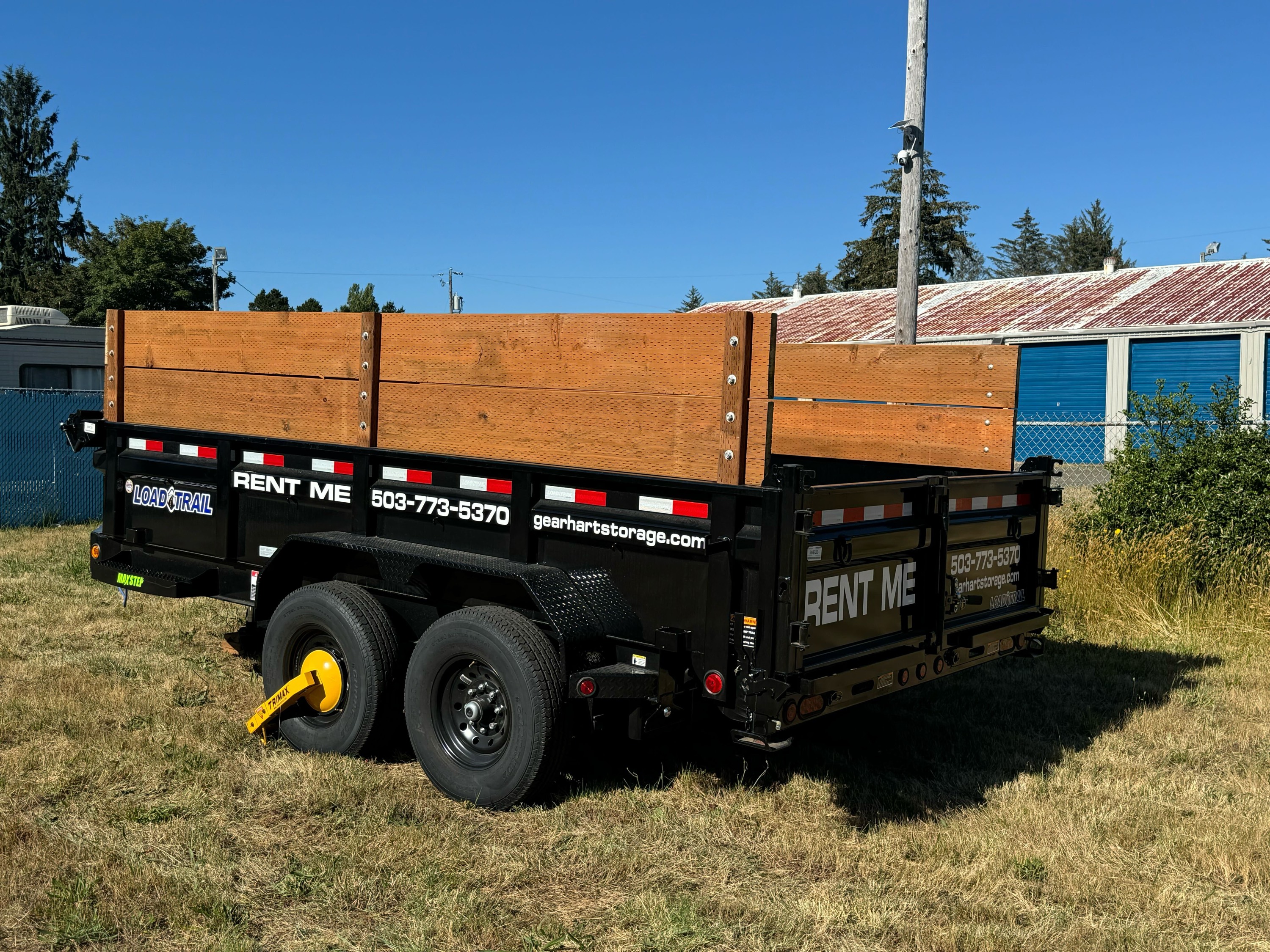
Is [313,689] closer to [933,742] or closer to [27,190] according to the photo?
[933,742]

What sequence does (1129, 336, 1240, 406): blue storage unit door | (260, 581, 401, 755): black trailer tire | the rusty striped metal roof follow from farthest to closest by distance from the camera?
1. the rusty striped metal roof
2. (1129, 336, 1240, 406): blue storage unit door
3. (260, 581, 401, 755): black trailer tire

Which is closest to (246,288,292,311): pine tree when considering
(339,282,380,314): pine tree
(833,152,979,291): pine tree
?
(339,282,380,314): pine tree

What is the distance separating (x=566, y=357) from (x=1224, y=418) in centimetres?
644

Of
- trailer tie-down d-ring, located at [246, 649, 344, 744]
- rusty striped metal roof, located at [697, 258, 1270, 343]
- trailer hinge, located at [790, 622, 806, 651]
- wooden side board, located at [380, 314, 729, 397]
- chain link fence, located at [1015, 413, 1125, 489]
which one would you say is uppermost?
rusty striped metal roof, located at [697, 258, 1270, 343]

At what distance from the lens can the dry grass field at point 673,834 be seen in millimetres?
3615

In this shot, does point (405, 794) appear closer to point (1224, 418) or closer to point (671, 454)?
point (671, 454)

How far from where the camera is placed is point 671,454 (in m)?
4.23

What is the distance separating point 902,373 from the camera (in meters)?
6.04

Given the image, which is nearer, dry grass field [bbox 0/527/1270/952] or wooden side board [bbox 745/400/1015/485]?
dry grass field [bbox 0/527/1270/952]

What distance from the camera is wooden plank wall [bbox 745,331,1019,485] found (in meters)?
5.66

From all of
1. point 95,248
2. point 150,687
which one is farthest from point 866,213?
point 150,687

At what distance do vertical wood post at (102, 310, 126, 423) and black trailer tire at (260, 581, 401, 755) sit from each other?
1.93m

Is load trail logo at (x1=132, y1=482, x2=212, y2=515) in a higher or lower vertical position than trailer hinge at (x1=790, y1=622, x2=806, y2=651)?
higher

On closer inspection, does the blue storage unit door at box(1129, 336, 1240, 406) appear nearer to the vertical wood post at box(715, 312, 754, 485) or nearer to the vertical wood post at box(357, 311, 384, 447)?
the vertical wood post at box(357, 311, 384, 447)
